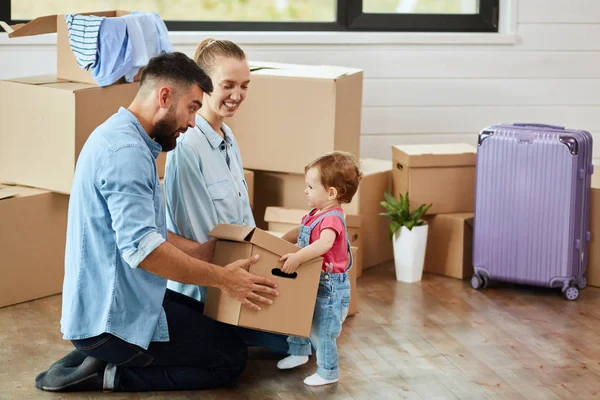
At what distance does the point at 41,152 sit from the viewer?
3.53 meters

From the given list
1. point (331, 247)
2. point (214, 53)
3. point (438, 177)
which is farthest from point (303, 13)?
point (331, 247)

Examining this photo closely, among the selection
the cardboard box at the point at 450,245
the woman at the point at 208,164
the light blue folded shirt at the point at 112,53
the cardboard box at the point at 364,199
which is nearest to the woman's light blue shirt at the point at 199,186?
the woman at the point at 208,164

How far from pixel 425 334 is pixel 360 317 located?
288mm

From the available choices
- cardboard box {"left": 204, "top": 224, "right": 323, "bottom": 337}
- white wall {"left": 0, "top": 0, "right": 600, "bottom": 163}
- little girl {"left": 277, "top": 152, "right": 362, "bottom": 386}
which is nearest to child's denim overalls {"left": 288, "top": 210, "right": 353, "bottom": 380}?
little girl {"left": 277, "top": 152, "right": 362, "bottom": 386}

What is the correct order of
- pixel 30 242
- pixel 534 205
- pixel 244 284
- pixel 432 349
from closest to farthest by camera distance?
pixel 244 284
pixel 432 349
pixel 30 242
pixel 534 205

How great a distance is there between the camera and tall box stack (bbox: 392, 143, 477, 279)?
403cm

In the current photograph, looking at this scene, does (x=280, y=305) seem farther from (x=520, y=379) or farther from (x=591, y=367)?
(x=591, y=367)

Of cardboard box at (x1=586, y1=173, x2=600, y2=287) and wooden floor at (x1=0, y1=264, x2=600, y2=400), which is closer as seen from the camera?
wooden floor at (x1=0, y1=264, x2=600, y2=400)

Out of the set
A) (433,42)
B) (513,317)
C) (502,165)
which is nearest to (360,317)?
(513,317)

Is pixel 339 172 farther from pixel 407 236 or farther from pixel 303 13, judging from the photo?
pixel 303 13

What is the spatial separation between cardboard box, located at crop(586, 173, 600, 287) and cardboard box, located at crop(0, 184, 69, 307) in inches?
83.6

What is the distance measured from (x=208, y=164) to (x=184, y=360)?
59 cm

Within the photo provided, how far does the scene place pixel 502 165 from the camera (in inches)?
148

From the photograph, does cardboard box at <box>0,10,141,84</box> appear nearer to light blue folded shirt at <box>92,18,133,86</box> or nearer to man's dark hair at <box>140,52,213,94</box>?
light blue folded shirt at <box>92,18,133,86</box>
